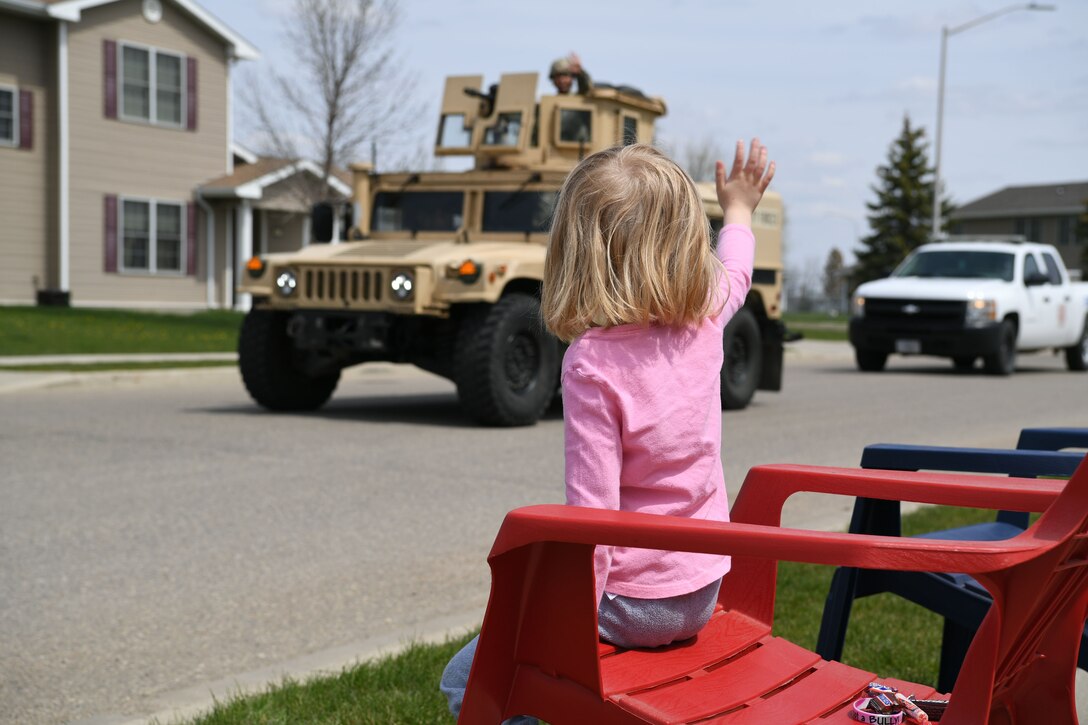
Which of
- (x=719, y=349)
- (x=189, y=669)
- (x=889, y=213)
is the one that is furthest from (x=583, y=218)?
(x=889, y=213)

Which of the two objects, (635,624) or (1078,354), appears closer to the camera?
(635,624)

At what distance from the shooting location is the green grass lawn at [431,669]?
10.6 feet

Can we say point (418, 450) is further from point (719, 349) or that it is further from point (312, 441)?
point (719, 349)

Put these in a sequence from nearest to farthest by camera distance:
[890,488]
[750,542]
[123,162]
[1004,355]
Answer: [750,542] < [890,488] < [1004,355] < [123,162]

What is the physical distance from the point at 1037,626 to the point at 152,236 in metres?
25.6

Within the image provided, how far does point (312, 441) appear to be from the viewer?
9086 mm

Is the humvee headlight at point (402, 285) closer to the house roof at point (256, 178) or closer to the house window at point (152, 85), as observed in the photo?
the house roof at point (256, 178)

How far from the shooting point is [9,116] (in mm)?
23359

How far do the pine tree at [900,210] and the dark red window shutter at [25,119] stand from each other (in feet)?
143

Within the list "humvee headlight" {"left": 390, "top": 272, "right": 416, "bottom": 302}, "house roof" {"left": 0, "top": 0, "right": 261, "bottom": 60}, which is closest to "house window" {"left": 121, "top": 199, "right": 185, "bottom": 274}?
"house roof" {"left": 0, "top": 0, "right": 261, "bottom": 60}

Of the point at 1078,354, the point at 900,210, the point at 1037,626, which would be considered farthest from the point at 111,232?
the point at 900,210

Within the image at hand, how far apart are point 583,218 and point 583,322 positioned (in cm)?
19

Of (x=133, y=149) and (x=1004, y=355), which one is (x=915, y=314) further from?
(x=133, y=149)

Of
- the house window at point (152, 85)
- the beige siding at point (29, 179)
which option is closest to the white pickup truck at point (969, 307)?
the house window at point (152, 85)
